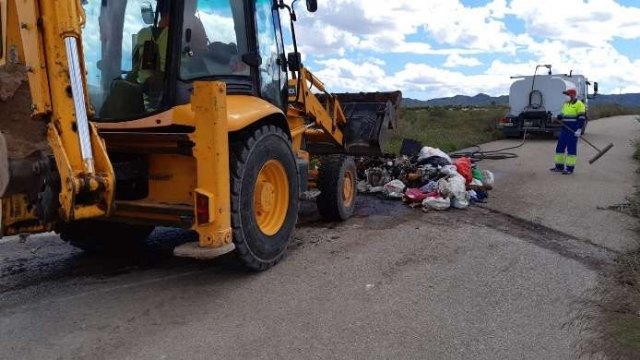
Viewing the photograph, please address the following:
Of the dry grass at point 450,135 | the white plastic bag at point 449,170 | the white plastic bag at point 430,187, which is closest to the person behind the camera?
Result: the white plastic bag at point 430,187

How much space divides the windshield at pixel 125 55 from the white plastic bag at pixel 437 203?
4.50m

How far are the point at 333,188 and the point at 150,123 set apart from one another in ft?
10.1

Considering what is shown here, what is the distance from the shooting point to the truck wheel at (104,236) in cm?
576

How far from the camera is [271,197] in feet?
18.2

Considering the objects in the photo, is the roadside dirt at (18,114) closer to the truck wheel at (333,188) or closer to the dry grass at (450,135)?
the truck wheel at (333,188)

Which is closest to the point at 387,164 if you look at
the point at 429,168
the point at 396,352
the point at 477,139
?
the point at 429,168

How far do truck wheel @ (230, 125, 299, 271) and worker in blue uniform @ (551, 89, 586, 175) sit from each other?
8273 millimetres

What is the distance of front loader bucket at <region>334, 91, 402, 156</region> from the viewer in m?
8.81

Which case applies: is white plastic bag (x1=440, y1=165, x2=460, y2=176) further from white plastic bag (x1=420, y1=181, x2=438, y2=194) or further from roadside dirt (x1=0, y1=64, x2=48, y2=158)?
roadside dirt (x1=0, y1=64, x2=48, y2=158)

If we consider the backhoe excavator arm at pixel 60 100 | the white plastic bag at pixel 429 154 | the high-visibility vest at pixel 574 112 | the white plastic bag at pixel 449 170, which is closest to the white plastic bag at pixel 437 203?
the white plastic bag at pixel 449 170

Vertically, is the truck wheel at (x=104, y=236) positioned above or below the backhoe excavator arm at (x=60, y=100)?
below

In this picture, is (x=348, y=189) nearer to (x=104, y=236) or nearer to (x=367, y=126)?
(x=367, y=126)

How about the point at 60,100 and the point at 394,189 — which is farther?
the point at 394,189

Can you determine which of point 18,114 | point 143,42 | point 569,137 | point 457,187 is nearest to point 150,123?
point 143,42
